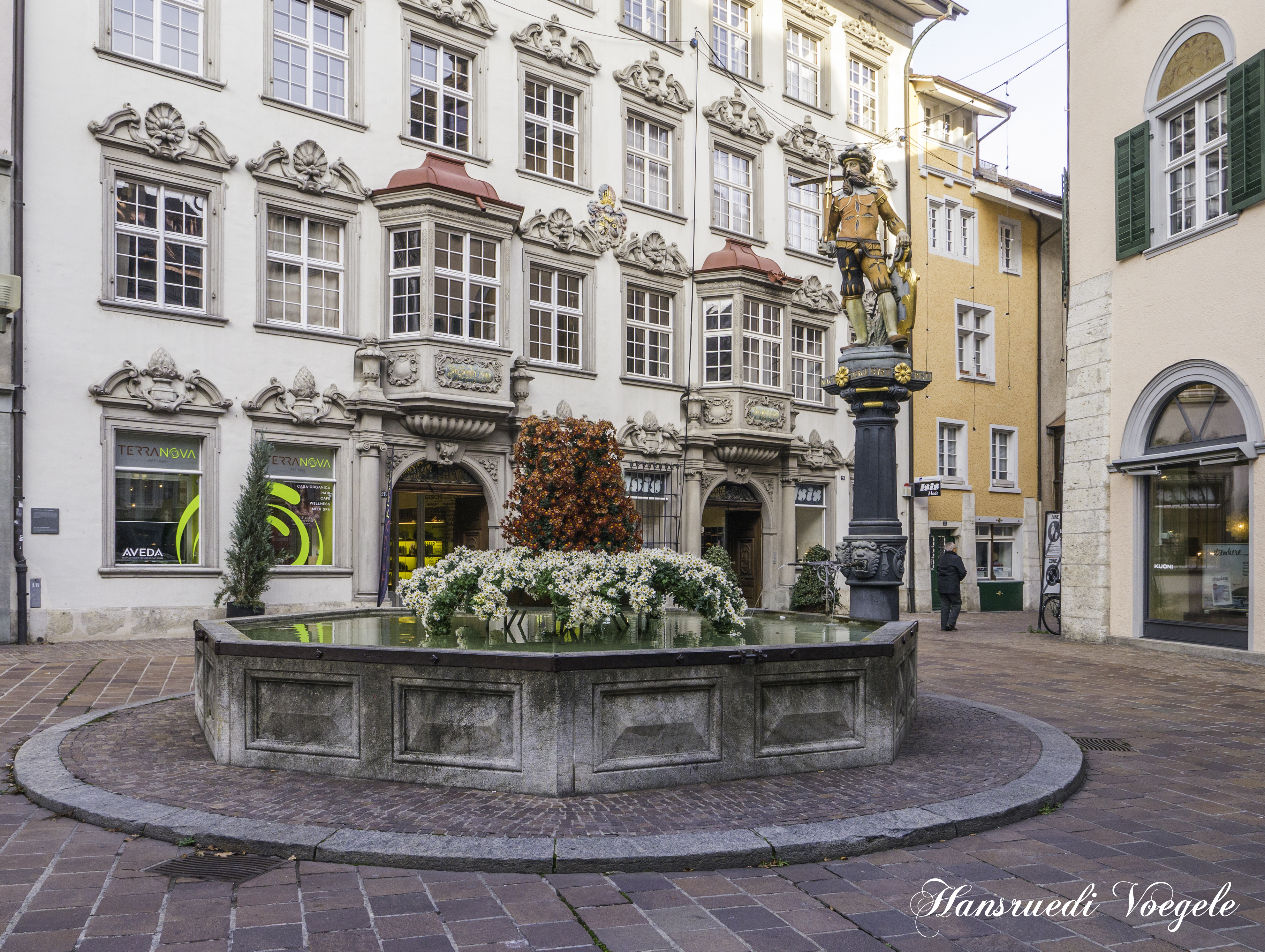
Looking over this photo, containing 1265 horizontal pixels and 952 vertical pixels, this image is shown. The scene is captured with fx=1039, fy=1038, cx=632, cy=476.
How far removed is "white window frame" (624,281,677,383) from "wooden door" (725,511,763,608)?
411 centimetres

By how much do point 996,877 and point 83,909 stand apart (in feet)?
12.8

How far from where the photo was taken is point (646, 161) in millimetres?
22359

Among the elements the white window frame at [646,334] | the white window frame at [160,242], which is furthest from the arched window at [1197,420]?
the white window frame at [160,242]

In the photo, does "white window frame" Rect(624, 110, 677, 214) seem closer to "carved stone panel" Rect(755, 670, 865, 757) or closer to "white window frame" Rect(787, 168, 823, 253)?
"white window frame" Rect(787, 168, 823, 253)

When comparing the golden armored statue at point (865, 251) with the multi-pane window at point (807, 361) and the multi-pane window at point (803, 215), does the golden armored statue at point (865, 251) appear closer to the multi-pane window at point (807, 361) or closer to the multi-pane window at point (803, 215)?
the multi-pane window at point (807, 361)

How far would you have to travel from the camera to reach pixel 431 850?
15.7 ft

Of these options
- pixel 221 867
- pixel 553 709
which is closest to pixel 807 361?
pixel 553 709

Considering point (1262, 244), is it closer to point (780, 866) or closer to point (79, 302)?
point (780, 866)

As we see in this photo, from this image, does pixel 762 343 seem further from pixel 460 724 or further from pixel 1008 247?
pixel 460 724

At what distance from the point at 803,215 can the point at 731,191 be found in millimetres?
2608

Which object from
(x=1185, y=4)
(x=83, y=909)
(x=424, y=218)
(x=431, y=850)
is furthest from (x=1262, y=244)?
(x=83, y=909)

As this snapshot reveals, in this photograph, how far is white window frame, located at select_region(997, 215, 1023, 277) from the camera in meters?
29.6

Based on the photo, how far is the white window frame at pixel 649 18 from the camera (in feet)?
72.1

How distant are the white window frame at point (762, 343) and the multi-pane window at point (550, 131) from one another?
16.4ft
